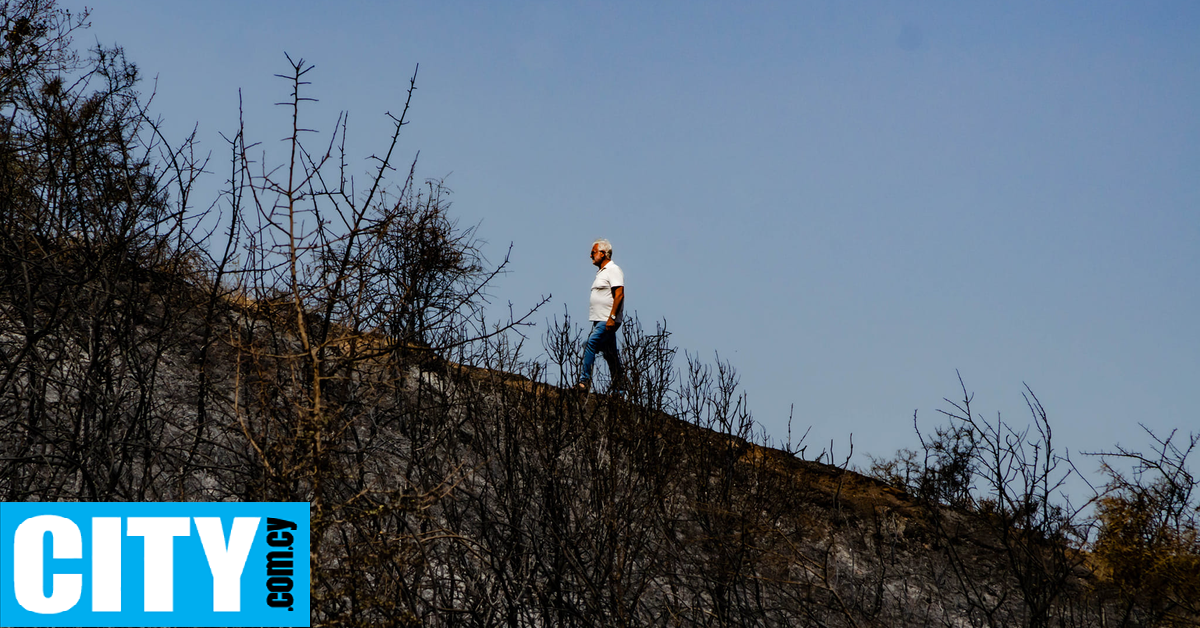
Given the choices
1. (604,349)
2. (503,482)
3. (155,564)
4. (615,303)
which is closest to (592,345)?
(604,349)

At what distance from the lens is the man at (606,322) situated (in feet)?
32.3

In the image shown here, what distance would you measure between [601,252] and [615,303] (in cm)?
98

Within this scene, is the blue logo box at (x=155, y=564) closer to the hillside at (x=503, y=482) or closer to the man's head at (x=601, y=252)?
the hillside at (x=503, y=482)

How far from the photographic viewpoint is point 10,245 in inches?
296

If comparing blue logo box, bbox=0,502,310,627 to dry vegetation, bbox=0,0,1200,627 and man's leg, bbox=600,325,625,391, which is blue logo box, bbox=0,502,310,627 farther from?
man's leg, bbox=600,325,625,391

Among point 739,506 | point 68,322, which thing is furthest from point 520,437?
point 68,322

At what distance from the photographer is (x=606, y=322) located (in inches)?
396

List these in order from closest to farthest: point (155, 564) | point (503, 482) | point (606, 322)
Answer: point (155, 564) < point (503, 482) < point (606, 322)

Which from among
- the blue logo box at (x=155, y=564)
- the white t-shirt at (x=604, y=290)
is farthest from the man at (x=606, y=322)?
the blue logo box at (x=155, y=564)

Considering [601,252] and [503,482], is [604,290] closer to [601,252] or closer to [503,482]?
[601,252]

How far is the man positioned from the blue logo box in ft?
16.7

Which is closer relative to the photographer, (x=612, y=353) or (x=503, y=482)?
(x=503, y=482)

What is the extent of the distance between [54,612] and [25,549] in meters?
0.58

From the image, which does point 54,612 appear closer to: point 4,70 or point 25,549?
point 25,549
